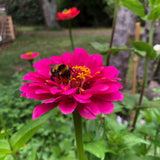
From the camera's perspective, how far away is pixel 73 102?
29 centimetres

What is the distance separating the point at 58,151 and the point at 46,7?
126 inches

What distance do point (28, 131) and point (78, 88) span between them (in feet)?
0.42

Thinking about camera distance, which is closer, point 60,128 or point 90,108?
point 90,108

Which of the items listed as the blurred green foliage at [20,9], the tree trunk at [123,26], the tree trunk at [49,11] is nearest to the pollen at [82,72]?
the blurred green foliage at [20,9]

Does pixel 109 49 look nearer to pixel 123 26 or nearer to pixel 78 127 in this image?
pixel 78 127

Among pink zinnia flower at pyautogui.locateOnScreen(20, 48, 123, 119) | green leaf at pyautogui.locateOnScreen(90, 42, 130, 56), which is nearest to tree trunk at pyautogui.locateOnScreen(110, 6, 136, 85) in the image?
green leaf at pyautogui.locateOnScreen(90, 42, 130, 56)

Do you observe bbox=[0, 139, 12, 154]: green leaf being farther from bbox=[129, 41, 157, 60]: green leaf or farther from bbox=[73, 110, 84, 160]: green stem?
bbox=[129, 41, 157, 60]: green leaf

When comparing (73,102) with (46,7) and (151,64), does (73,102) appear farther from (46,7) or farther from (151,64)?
(46,7)

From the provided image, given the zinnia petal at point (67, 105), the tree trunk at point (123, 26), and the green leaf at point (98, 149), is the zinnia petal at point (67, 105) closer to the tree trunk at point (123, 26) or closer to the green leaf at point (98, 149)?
the green leaf at point (98, 149)

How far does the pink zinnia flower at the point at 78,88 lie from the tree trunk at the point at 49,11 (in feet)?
10.2

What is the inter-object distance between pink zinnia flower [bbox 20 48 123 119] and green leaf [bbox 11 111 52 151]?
0.04 meters

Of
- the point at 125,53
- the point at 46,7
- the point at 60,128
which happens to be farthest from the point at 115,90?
the point at 46,7

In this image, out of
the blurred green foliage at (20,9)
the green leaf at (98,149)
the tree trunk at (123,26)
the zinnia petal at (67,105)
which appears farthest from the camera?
the tree trunk at (123,26)

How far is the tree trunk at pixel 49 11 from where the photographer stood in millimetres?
3318
